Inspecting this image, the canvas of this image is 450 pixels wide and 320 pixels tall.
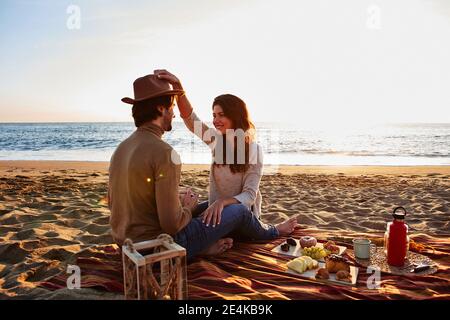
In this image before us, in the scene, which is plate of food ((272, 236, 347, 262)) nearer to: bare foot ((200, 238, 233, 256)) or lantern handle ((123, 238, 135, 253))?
bare foot ((200, 238, 233, 256))

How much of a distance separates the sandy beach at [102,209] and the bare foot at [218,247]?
81 centimetres

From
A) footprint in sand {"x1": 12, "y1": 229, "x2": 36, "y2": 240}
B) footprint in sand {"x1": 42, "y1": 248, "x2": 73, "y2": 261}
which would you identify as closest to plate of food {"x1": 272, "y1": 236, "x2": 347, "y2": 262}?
footprint in sand {"x1": 42, "y1": 248, "x2": 73, "y2": 261}

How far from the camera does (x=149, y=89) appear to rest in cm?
226

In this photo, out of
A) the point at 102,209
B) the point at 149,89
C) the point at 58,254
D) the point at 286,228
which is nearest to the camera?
the point at 149,89

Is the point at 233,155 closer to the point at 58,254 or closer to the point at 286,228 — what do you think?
the point at 286,228

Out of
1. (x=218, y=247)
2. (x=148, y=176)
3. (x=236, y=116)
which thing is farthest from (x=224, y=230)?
(x=236, y=116)

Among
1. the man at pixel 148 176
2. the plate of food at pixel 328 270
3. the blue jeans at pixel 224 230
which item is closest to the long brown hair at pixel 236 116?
the blue jeans at pixel 224 230

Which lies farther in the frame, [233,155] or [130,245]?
[233,155]

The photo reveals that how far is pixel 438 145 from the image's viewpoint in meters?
17.3

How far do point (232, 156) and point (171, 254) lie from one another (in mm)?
1624

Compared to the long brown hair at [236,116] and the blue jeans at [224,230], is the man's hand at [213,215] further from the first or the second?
the long brown hair at [236,116]

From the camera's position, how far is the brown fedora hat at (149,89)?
2248 mm

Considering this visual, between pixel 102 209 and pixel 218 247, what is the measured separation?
2328mm

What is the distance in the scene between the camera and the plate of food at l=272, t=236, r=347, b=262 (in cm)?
281
